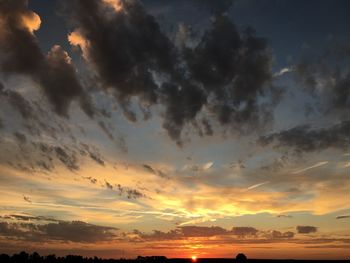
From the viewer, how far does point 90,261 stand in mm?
190500

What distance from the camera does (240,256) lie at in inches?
7397

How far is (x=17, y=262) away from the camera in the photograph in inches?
5984

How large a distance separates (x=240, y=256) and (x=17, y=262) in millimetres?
A: 97415

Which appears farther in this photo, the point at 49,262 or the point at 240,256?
the point at 240,256

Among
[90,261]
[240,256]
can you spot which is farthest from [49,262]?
[240,256]

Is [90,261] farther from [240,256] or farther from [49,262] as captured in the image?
[240,256]

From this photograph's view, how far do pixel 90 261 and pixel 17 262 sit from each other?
147 ft

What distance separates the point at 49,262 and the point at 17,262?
12707mm

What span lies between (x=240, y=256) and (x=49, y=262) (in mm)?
85459

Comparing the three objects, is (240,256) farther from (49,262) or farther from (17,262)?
(17,262)

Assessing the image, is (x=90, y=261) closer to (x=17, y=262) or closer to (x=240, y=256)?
(x=17, y=262)

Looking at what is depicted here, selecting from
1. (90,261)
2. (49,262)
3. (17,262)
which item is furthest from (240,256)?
(17,262)

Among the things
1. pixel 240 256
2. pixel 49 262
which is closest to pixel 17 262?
pixel 49 262

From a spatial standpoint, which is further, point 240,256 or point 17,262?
point 240,256
